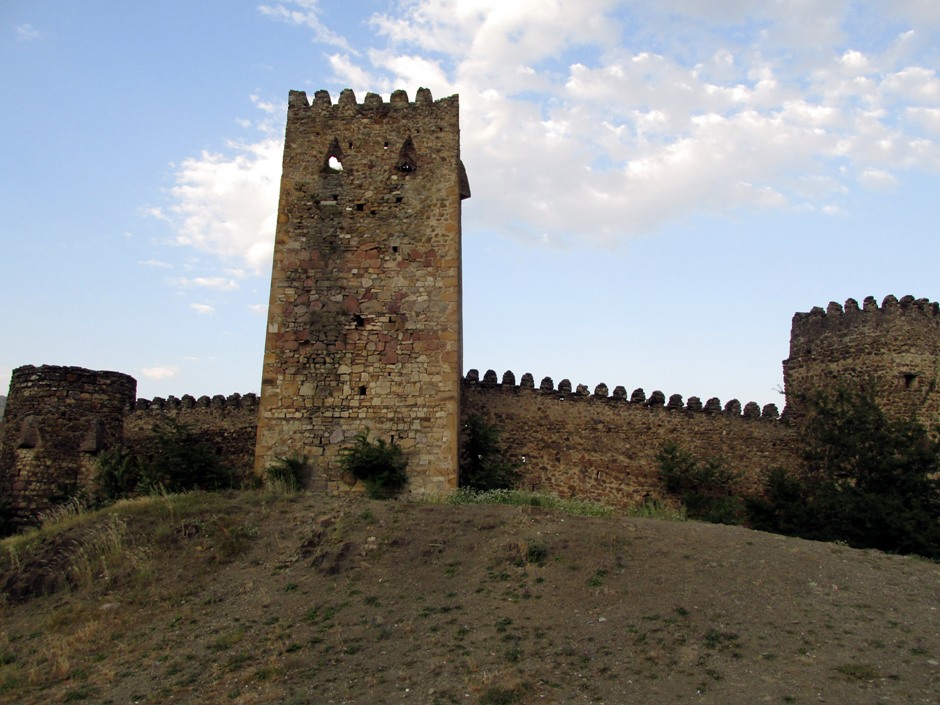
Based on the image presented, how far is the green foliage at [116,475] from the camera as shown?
19359 mm

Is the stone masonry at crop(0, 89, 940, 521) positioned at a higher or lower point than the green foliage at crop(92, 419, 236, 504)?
higher

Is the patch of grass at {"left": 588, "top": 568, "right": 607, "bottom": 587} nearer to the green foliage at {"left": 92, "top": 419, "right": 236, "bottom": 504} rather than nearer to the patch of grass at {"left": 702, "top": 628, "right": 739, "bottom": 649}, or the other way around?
the patch of grass at {"left": 702, "top": 628, "right": 739, "bottom": 649}

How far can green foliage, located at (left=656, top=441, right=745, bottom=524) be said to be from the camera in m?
19.9

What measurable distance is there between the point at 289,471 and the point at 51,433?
777cm

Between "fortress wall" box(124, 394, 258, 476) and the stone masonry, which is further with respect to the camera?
"fortress wall" box(124, 394, 258, 476)

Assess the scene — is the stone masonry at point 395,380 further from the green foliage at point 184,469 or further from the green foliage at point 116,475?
the green foliage at point 184,469

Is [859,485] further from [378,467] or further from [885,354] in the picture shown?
[378,467]

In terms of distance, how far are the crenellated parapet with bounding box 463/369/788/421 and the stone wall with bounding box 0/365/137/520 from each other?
8.92m

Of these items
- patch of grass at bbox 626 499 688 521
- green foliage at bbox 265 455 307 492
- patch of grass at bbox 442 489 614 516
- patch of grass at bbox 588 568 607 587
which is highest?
green foliage at bbox 265 455 307 492

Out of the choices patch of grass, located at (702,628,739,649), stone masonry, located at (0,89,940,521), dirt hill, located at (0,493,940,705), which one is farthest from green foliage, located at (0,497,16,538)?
patch of grass, located at (702,628,739,649)

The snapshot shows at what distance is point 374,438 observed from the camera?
16.1 metres

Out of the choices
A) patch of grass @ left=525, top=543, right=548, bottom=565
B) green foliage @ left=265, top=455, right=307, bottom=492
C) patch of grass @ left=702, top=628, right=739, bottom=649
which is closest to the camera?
patch of grass @ left=702, top=628, right=739, bottom=649

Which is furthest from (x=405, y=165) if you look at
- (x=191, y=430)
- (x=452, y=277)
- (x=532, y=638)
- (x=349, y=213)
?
(x=532, y=638)

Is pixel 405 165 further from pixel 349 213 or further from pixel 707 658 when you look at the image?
pixel 707 658
